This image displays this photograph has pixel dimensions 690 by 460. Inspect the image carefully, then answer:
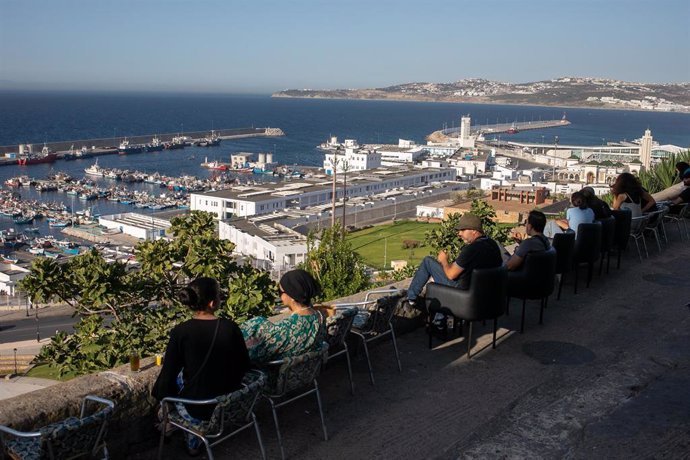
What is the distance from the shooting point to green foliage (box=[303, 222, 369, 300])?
8.92 m

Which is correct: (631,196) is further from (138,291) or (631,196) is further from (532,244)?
(138,291)

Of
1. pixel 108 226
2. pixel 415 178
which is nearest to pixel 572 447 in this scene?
pixel 108 226

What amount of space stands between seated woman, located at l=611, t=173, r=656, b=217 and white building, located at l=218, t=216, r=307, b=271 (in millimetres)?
16944

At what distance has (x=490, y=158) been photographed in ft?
249

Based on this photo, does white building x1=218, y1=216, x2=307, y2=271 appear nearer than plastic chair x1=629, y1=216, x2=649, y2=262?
No

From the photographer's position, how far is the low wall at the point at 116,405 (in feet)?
9.15

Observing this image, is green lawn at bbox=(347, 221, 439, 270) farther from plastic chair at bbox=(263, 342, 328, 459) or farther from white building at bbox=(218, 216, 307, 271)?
plastic chair at bbox=(263, 342, 328, 459)

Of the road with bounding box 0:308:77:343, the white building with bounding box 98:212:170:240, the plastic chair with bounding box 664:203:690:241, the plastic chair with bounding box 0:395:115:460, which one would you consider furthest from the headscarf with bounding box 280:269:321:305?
the white building with bounding box 98:212:170:240

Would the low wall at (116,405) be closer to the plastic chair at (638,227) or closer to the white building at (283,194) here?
the plastic chair at (638,227)

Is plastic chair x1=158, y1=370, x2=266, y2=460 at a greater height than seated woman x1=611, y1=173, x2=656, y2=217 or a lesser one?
lesser

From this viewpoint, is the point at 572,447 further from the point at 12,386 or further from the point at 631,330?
the point at 12,386

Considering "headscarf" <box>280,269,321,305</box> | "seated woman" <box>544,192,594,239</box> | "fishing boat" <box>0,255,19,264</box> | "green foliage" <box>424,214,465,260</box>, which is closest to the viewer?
"headscarf" <box>280,269,321,305</box>

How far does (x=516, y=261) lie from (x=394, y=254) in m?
22.4

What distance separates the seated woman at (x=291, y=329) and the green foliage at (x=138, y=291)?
222 centimetres
